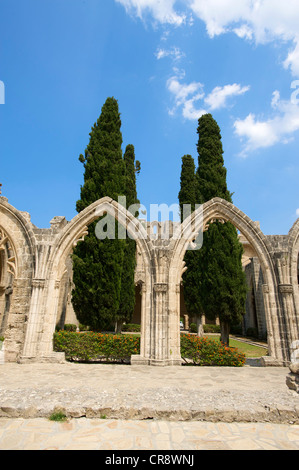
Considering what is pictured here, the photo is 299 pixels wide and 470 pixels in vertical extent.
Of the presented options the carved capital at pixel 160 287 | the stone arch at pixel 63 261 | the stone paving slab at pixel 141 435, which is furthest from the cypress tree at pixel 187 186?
the stone paving slab at pixel 141 435

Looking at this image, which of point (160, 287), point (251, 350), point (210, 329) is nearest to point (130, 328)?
point (210, 329)

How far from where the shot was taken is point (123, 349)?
7.78 m

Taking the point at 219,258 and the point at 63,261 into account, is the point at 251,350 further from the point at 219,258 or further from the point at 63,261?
the point at 63,261

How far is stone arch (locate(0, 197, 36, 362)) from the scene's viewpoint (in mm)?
7676

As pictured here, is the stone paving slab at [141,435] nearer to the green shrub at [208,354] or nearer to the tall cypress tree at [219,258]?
the green shrub at [208,354]

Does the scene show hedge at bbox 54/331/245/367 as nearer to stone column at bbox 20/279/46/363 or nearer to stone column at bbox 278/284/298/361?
stone column at bbox 20/279/46/363

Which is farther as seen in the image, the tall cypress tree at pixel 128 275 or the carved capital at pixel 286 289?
the tall cypress tree at pixel 128 275

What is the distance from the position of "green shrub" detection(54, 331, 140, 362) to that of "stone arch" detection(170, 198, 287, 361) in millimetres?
1886

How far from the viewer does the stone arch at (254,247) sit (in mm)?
7734

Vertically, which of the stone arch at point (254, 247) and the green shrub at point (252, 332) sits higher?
the stone arch at point (254, 247)

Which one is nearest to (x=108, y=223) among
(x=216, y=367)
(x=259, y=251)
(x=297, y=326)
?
(x=259, y=251)

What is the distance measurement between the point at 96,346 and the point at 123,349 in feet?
2.78

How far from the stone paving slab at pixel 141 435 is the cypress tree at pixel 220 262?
23.7 feet
